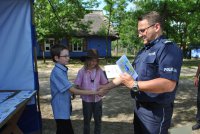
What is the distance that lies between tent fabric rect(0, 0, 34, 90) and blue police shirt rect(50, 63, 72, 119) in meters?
1.21

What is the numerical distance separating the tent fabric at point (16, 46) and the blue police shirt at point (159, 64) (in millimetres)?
2541

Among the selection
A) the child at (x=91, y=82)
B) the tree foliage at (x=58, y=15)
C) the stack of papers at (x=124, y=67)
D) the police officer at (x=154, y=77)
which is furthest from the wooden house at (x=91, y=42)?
the police officer at (x=154, y=77)

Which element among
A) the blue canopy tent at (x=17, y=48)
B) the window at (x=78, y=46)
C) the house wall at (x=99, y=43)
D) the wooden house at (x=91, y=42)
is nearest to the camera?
the blue canopy tent at (x=17, y=48)

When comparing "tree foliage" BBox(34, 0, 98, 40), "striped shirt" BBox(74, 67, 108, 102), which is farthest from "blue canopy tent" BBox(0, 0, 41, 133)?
"tree foliage" BBox(34, 0, 98, 40)

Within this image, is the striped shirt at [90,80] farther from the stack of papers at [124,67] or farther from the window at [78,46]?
the window at [78,46]

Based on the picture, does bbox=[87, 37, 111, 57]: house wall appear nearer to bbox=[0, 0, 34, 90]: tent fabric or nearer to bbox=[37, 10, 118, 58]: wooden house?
bbox=[37, 10, 118, 58]: wooden house

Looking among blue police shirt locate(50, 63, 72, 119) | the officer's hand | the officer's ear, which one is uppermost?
the officer's ear

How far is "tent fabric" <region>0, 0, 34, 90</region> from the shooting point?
5.50m

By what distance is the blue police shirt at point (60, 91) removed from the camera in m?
4.34

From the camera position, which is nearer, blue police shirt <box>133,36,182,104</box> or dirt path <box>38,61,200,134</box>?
blue police shirt <box>133,36,182,104</box>

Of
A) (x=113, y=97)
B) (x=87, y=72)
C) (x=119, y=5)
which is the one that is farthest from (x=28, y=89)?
(x=119, y=5)

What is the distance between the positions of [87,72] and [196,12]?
17.4 m

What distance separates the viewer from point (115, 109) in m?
7.99

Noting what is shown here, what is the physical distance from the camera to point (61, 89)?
14.2ft
